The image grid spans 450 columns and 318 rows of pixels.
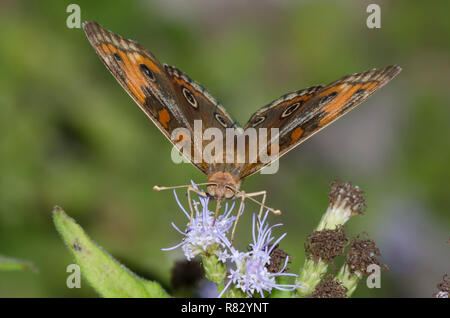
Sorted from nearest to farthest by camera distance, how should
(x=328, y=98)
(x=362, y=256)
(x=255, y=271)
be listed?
(x=255, y=271)
(x=362, y=256)
(x=328, y=98)

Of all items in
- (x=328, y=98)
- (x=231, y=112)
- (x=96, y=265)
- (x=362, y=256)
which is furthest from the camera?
(x=231, y=112)

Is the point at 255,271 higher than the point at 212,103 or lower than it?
lower

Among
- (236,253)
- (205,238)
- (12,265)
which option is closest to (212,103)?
(205,238)

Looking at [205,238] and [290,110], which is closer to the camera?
[205,238]

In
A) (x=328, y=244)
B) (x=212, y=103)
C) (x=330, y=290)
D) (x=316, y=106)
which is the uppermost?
(x=212, y=103)

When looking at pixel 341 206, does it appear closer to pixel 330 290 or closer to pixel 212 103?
pixel 330 290
